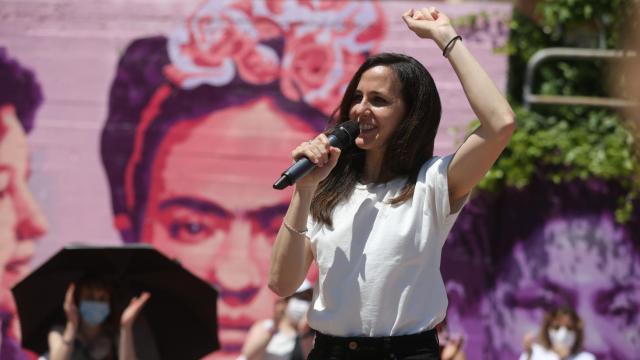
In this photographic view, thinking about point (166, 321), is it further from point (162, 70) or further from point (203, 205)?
point (162, 70)

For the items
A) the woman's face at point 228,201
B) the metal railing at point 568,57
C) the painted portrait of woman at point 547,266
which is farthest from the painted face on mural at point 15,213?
the metal railing at point 568,57

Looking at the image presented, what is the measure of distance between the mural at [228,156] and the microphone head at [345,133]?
4393 millimetres

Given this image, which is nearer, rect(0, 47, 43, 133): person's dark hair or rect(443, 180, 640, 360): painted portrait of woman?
rect(443, 180, 640, 360): painted portrait of woman

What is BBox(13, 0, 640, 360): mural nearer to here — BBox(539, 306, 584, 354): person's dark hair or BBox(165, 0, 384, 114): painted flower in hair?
BBox(165, 0, 384, 114): painted flower in hair

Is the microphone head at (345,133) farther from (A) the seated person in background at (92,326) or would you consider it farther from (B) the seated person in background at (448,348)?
(B) the seated person in background at (448,348)

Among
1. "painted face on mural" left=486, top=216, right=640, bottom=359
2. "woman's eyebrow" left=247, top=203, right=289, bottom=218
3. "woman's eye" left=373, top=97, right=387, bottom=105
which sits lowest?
"painted face on mural" left=486, top=216, right=640, bottom=359

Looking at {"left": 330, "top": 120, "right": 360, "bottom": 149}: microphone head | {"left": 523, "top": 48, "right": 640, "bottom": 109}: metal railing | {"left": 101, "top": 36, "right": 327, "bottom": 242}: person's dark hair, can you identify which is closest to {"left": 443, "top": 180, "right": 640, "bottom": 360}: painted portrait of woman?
{"left": 523, "top": 48, "right": 640, "bottom": 109}: metal railing

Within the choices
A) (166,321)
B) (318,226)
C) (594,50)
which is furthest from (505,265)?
(318,226)

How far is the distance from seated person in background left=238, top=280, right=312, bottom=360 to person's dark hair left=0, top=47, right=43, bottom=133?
2.66 m

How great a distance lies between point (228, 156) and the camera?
7.58 m

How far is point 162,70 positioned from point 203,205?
3.37 feet

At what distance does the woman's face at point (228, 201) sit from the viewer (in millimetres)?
7461

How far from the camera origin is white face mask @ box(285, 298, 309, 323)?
247 inches

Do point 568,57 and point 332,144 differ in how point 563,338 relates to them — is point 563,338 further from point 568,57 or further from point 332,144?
point 332,144
